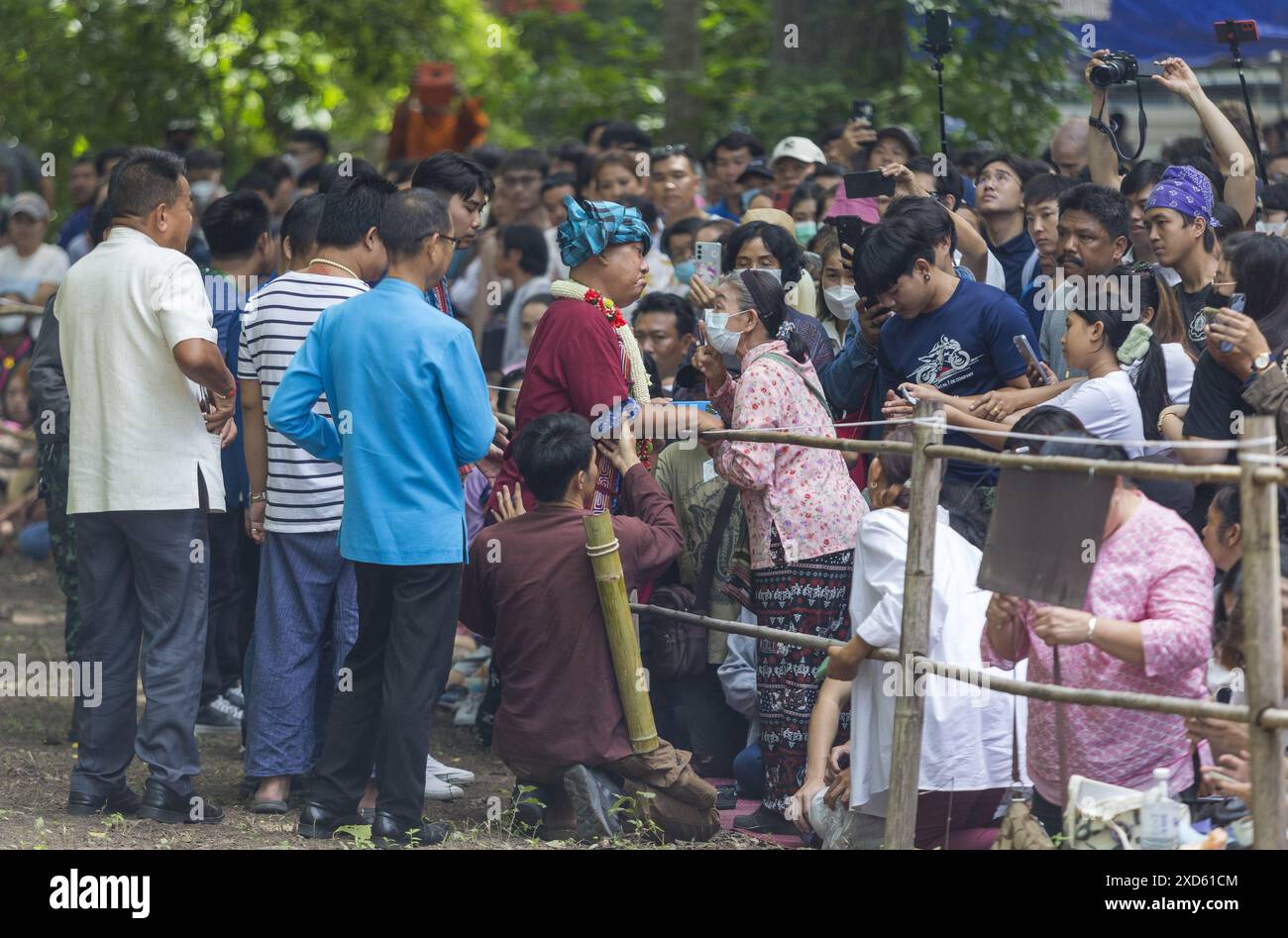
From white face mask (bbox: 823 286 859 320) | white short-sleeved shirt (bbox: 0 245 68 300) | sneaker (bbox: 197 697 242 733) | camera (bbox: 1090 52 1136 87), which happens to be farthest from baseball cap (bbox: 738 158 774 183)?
white short-sleeved shirt (bbox: 0 245 68 300)

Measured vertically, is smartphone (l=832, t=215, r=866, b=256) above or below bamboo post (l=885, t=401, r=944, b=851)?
above

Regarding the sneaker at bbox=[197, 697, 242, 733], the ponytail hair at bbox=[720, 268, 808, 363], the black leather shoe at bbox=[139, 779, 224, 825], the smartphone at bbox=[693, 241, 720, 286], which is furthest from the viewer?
the sneaker at bbox=[197, 697, 242, 733]

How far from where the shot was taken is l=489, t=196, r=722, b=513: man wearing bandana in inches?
206

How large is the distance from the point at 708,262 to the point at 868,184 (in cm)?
68

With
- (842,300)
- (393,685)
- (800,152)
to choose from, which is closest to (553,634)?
(393,685)

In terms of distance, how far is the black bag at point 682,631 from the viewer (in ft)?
19.2

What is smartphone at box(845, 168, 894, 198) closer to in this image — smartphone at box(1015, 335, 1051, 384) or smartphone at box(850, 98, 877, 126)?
smartphone at box(1015, 335, 1051, 384)

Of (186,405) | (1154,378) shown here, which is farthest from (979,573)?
(186,405)

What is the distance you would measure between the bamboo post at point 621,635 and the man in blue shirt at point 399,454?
41 centimetres

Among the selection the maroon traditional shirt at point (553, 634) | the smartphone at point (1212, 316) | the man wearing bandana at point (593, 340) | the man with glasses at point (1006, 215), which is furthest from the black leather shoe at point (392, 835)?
the man with glasses at point (1006, 215)

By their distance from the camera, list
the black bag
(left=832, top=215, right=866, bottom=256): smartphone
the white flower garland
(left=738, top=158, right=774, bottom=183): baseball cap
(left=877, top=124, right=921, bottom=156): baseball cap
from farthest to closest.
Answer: (left=738, top=158, right=774, bottom=183): baseball cap
(left=877, top=124, right=921, bottom=156): baseball cap
(left=832, top=215, right=866, bottom=256): smartphone
the black bag
the white flower garland

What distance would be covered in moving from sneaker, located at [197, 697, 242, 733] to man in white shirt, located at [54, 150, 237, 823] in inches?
53.5

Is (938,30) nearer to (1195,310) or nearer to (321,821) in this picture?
(1195,310)

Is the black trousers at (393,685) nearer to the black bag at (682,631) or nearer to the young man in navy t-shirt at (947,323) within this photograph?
the black bag at (682,631)
